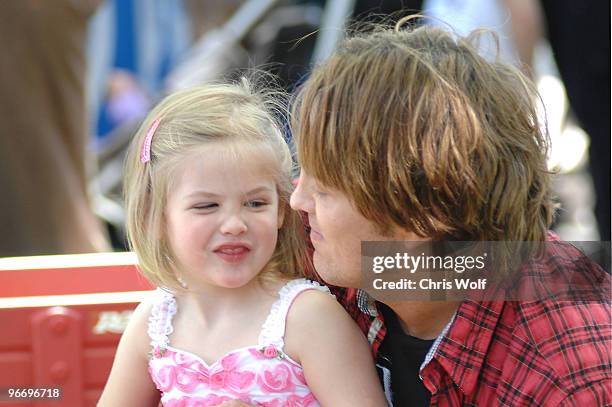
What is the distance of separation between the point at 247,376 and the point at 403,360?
9.9 inches

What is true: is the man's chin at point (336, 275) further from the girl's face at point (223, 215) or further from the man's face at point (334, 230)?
the girl's face at point (223, 215)

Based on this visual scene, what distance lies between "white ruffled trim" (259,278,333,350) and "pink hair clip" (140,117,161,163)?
313 mm

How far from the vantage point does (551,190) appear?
4.92 ft

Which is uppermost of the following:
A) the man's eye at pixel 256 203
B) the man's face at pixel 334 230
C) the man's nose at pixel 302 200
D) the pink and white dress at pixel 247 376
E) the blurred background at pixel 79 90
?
the blurred background at pixel 79 90

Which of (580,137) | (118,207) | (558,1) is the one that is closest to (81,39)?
(118,207)

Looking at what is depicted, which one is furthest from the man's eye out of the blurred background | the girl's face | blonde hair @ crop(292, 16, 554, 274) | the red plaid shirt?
the blurred background

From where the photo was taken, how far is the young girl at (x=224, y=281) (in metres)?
1.51

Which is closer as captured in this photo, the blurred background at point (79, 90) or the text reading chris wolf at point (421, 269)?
the text reading chris wolf at point (421, 269)

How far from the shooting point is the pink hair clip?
160 cm

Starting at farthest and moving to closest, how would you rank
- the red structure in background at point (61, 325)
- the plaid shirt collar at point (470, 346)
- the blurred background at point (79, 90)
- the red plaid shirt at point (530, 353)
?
1. the blurred background at point (79, 90)
2. the red structure in background at point (61, 325)
3. the plaid shirt collar at point (470, 346)
4. the red plaid shirt at point (530, 353)

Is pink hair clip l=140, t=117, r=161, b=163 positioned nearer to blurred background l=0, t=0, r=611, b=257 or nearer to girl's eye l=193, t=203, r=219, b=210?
girl's eye l=193, t=203, r=219, b=210

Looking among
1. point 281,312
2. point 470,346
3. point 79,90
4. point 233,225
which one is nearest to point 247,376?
point 281,312

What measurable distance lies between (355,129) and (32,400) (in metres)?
0.74

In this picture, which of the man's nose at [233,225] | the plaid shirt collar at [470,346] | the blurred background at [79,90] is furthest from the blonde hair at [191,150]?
the blurred background at [79,90]
